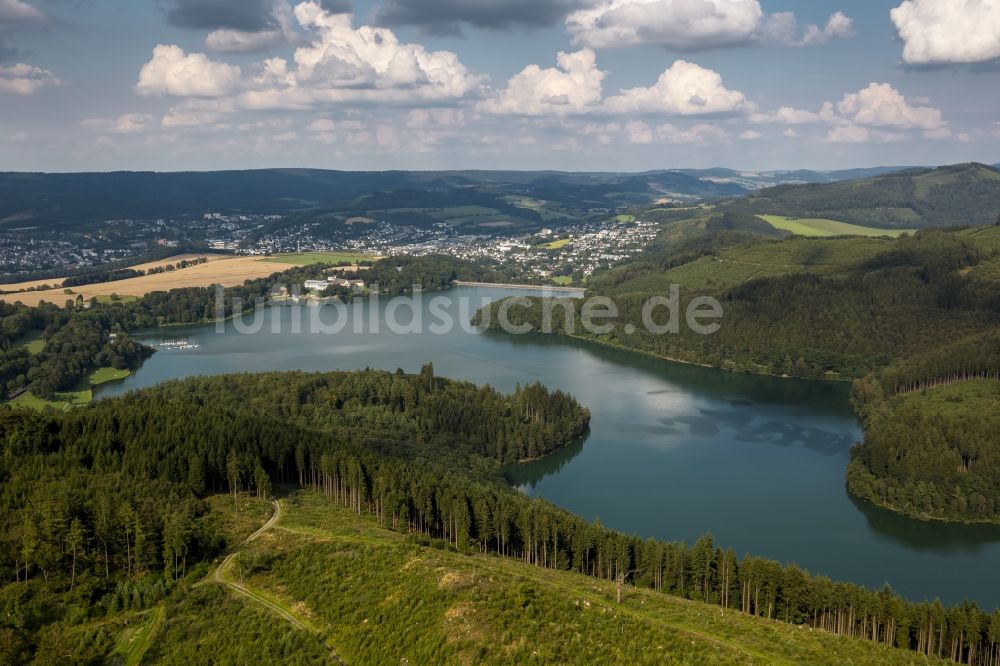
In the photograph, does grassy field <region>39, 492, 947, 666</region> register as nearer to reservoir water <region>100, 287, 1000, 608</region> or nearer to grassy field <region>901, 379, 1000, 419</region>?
reservoir water <region>100, 287, 1000, 608</region>

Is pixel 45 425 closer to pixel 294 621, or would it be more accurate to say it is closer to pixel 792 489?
pixel 294 621

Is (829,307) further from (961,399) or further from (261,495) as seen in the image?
(261,495)

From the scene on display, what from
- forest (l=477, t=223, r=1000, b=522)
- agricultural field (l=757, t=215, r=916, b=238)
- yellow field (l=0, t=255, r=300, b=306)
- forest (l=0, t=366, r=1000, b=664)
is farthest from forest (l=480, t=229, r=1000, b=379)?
agricultural field (l=757, t=215, r=916, b=238)

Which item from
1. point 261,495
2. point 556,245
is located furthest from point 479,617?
point 556,245

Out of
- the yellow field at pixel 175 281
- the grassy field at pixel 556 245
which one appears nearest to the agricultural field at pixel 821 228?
the grassy field at pixel 556 245

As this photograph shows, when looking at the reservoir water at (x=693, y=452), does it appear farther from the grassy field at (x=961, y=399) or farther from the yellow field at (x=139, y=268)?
the yellow field at (x=139, y=268)
